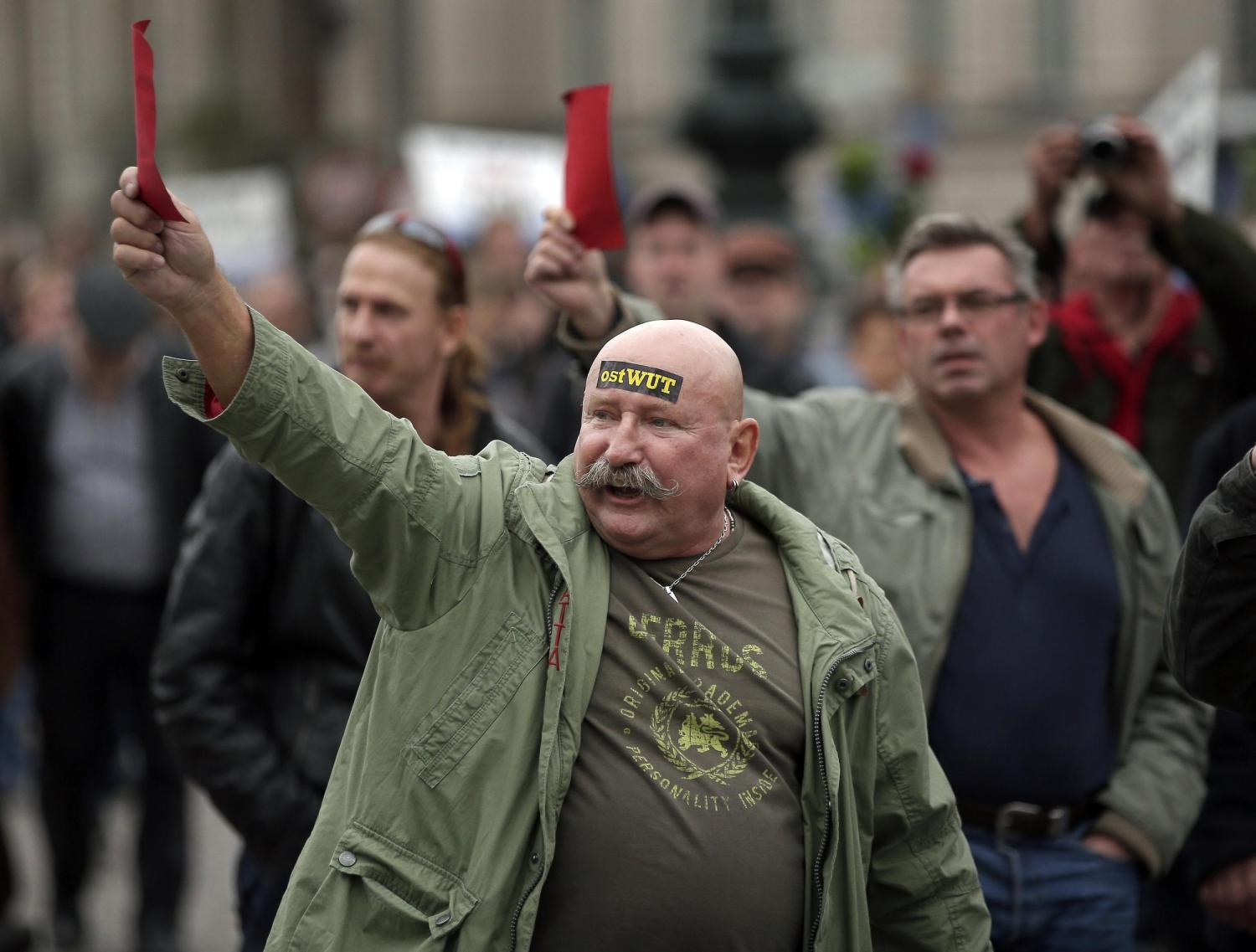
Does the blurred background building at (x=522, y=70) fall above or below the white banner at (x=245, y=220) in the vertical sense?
above

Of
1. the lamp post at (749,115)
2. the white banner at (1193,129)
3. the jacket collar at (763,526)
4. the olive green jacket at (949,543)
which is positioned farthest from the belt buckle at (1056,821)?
the lamp post at (749,115)

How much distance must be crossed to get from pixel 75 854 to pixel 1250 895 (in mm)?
4353

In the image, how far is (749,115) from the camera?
10625 millimetres

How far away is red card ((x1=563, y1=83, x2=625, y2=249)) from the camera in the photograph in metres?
4.06

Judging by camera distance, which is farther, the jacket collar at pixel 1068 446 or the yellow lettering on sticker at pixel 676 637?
the jacket collar at pixel 1068 446

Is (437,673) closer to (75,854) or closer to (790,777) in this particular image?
(790,777)

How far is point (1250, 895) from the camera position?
4402 millimetres

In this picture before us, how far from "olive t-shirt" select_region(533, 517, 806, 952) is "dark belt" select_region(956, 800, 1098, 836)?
3.19 ft

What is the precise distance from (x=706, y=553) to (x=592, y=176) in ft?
3.34

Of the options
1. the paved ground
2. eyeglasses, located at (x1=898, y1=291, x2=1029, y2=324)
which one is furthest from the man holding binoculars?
the paved ground

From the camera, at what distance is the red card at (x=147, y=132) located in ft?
9.44

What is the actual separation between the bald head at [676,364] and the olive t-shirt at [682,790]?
31 centimetres

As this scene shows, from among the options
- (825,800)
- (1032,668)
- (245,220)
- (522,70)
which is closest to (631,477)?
(825,800)

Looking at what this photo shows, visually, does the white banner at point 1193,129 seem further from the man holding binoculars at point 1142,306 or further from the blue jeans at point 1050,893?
the blue jeans at point 1050,893
